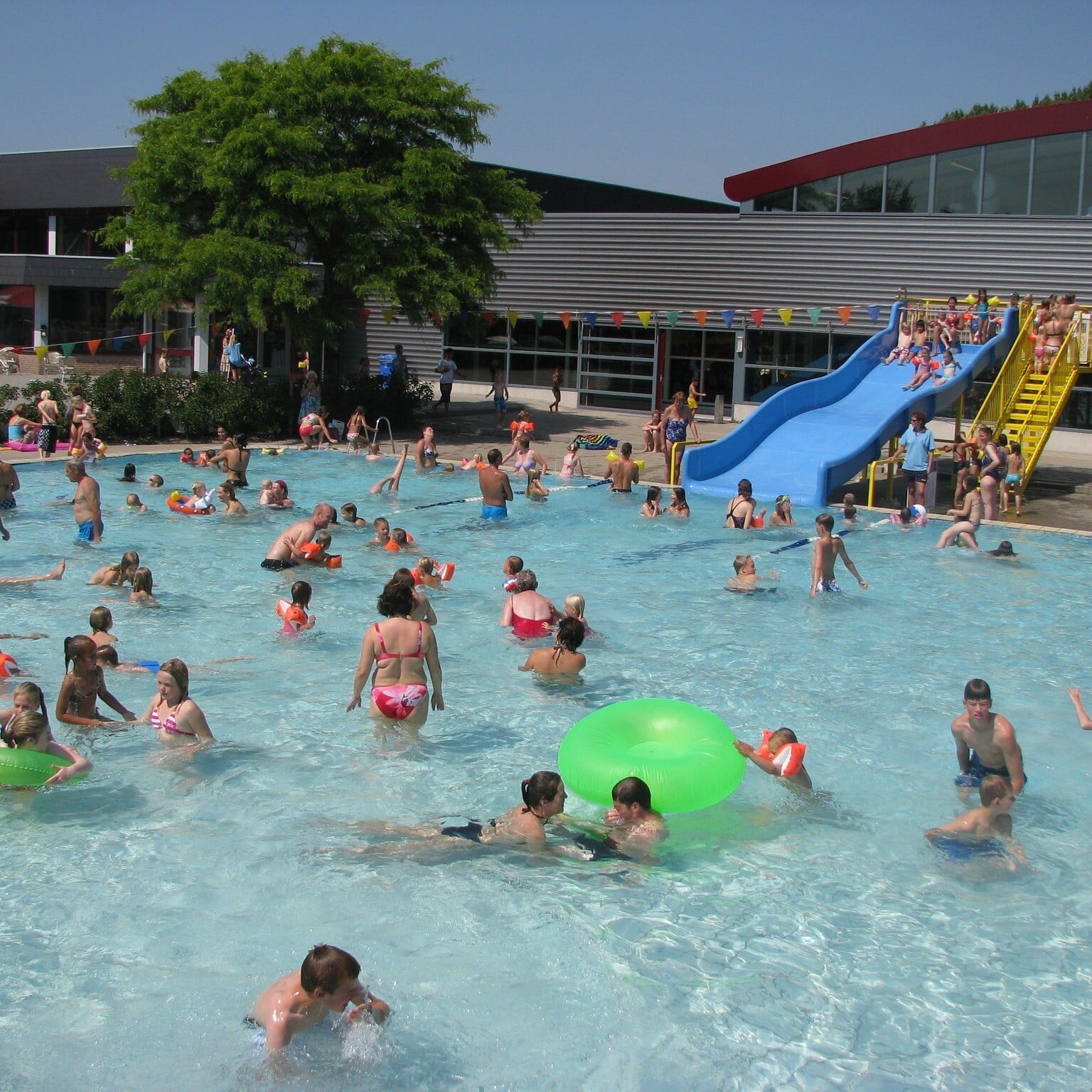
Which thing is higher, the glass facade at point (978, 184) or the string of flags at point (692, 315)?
the glass facade at point (978, 184)

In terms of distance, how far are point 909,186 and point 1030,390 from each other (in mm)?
7910

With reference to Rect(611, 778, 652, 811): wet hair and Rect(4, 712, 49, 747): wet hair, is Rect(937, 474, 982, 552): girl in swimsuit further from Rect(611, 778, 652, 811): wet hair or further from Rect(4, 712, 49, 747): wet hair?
Rect(4, 712, 49, 747): wet hair

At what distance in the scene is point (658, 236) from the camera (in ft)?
98.9

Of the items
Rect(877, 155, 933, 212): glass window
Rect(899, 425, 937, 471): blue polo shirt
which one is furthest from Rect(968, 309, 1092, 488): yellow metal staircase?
Rect(877, 155, 933, 212): glass window

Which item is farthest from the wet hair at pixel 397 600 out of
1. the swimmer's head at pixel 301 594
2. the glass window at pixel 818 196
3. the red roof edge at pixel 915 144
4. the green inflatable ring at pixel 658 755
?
the glass window at pixel 818 196

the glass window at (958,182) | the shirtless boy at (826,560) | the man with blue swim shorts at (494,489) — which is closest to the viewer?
the shirtless boy at (826,560)

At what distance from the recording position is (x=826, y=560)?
44.5ft

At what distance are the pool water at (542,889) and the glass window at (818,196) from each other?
18.2m

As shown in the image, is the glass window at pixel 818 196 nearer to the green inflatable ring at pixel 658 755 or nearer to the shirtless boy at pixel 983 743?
the shirtless boy at pixel 983 743

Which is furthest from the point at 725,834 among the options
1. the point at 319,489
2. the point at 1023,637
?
the point at 319,489

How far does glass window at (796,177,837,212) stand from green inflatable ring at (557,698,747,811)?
23225mm

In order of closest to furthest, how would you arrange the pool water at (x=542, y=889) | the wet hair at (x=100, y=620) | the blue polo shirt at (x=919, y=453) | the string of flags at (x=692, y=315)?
the pool water at (x=542, y=889), the wet hair at (x=100, y=620), the blue polo shirt at (x=919, y=453), the string of flags at (x=692, y=315)

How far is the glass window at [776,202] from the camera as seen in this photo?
2892 centimetres

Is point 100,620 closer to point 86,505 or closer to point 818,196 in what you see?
point 86,505
